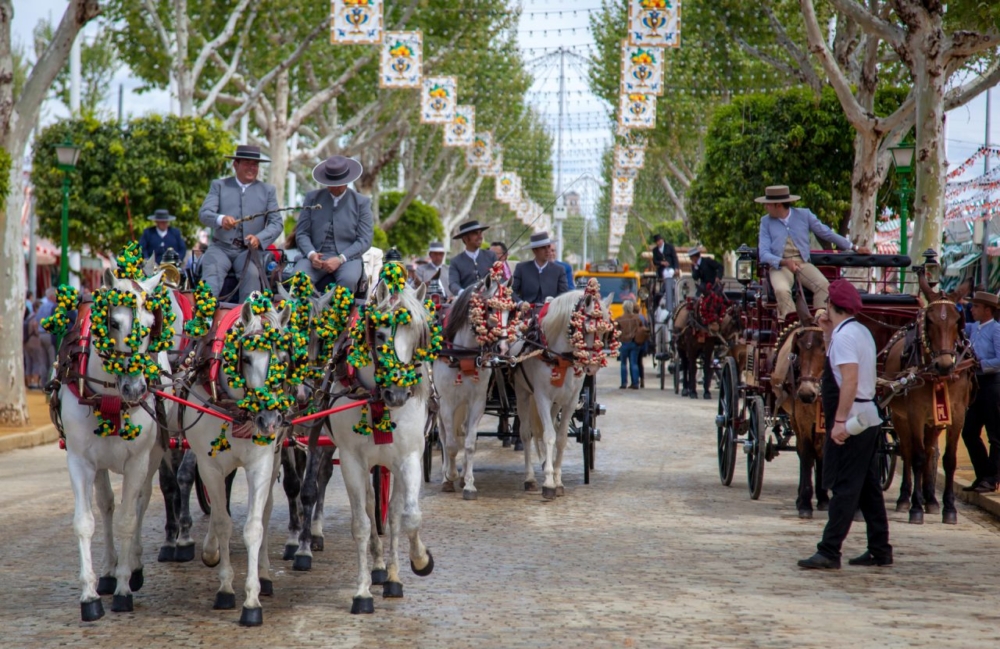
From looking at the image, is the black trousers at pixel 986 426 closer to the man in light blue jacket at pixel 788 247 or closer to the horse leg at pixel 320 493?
the man in light blue jacket at pixel 788 247

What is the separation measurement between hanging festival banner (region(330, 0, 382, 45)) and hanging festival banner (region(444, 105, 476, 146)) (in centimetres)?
1408

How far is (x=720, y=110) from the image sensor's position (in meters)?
27.8

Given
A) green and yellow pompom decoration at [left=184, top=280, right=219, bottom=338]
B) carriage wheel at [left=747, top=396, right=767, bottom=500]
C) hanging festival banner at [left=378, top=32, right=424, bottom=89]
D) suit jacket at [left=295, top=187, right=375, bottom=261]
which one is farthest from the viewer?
hanging festival banner at [left=378, top=32, right=424, bottom=89]

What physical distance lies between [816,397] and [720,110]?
700 inches

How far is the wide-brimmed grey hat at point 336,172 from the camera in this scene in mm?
10109

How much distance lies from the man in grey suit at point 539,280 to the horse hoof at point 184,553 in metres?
5.31

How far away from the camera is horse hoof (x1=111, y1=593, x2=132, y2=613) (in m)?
7.63

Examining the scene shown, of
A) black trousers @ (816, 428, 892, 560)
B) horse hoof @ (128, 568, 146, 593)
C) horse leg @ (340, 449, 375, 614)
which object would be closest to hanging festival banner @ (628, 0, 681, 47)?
black trousers @ (816, 428, 892, 560)

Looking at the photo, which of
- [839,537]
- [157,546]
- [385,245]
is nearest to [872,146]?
[839,537]

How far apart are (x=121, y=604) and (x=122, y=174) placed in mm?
19076

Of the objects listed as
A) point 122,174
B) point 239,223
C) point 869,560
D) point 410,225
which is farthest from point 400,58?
point 410,225

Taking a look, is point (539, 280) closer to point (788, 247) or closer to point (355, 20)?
point (788, 247)

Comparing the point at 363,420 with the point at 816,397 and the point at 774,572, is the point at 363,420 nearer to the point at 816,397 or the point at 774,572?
the point at 774,572

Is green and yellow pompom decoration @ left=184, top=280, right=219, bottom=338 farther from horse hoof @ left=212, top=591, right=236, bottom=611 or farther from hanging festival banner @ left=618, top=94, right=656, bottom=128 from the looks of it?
hanging festival banner @ left=618, top=94, right=656, bottom=128
